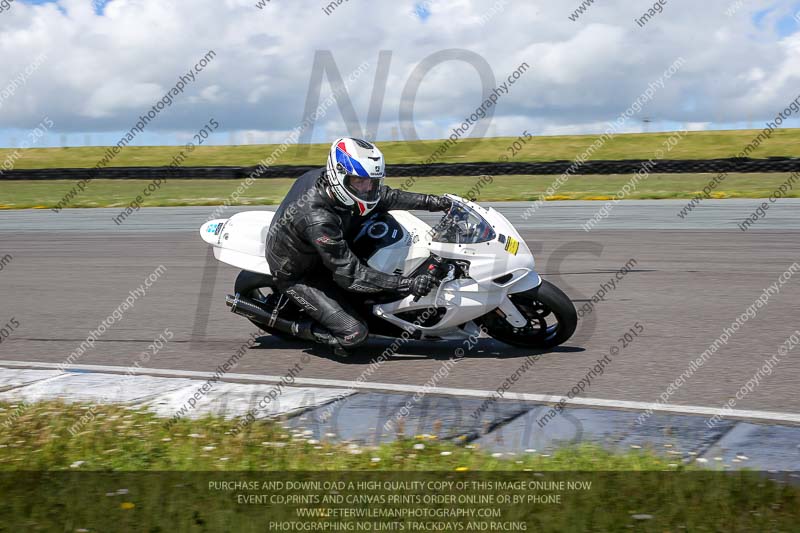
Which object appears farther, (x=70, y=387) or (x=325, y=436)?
(x=70, y=387)

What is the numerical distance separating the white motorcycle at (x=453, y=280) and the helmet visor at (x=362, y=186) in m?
0.47

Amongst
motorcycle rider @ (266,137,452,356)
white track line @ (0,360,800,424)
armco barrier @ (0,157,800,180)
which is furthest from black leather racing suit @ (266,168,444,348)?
armco barrier @ (0,157,800,180)

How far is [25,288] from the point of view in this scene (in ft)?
36.4

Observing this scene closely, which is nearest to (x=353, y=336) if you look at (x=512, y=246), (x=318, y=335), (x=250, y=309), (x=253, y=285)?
(x=318, y=335)

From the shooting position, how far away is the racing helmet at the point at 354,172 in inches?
256

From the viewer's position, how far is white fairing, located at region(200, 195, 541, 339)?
6.77 m

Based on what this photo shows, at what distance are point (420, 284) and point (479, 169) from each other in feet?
69.0

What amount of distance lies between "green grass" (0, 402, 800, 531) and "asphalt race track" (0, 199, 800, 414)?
1529 mm

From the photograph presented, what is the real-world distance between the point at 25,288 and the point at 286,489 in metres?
8.05

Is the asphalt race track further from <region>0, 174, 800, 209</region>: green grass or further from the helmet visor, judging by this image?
<region>0, 174, 800, 209</region>: green grass

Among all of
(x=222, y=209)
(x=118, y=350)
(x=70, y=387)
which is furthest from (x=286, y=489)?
(x=222, y=209)

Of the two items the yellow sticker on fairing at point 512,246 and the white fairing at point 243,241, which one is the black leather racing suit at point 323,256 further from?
the yellow sticker on fairing at point 512,246

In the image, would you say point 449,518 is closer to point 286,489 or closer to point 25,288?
point 286,489

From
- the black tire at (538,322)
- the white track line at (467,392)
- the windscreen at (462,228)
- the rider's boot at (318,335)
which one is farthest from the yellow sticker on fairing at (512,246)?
the rider's boot at (318,335)
